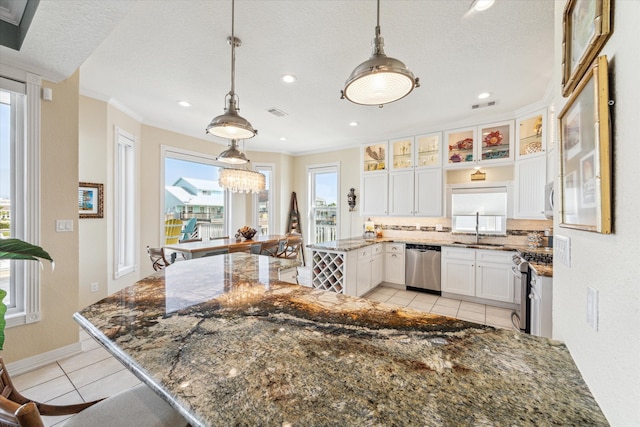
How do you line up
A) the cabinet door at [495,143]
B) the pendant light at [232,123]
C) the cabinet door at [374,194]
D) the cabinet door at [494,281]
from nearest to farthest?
the pendant light at [232,123] → the cabinet door at [494,281] → the cabinet door at [495,143] → the cabinet door at [374,194]

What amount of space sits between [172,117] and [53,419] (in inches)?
151

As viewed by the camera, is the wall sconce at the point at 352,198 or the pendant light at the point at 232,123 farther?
the wall sconce at the point at 352,198

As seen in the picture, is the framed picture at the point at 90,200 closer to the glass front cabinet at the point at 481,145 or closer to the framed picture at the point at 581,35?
the framed picture at the point at 581,35

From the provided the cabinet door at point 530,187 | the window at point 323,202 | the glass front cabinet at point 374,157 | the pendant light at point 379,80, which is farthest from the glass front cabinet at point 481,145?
the pendant light at point 379,80

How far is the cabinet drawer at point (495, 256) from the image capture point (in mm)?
3654

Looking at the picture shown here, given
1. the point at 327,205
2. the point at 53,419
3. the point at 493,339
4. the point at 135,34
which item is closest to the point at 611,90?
the point at 493,339

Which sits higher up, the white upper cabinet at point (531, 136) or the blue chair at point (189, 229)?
the white upper cabinet at point (531, 136)

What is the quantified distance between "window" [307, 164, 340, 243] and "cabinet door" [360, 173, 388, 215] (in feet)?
2.63

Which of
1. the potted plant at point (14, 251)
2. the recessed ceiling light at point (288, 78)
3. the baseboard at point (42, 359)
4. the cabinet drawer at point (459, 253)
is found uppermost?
the recessed ceiling light at point (288, 78)

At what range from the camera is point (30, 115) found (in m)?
2.24

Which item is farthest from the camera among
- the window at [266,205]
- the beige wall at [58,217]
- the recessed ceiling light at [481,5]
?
the window at [266,205]

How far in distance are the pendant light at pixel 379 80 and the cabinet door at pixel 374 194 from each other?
3501 mm

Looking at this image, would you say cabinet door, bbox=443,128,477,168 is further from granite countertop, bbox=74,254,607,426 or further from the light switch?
the light switch

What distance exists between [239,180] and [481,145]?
4.08 meters
